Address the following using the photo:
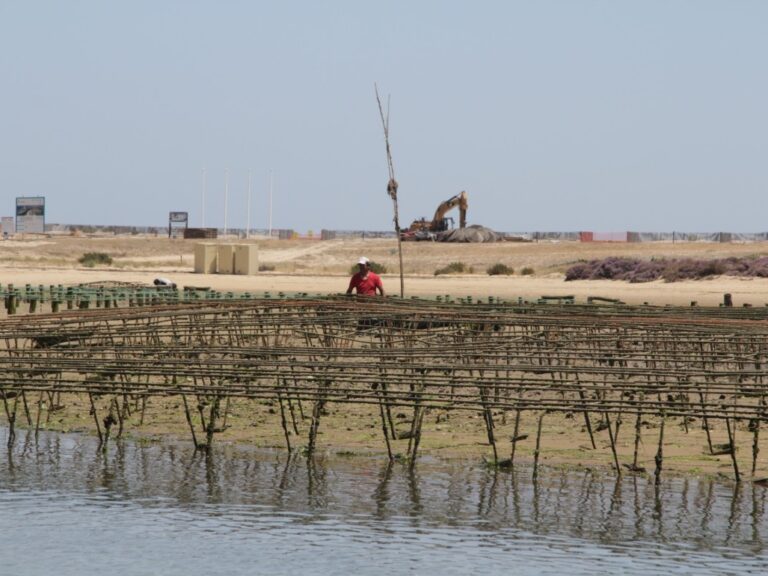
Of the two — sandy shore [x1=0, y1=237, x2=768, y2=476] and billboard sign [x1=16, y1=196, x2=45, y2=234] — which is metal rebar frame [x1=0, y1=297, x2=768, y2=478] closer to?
sandy shore [x1=0, y1=237, x2=768, y2=476]

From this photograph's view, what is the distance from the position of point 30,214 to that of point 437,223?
917 inches

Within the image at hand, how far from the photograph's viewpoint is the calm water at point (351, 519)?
1186 cm

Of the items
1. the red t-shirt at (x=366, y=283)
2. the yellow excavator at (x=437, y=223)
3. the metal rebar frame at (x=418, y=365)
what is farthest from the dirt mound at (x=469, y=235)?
the red t-shirt at (x=366, y=283)

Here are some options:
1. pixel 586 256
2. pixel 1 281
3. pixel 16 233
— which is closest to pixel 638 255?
pixel 586 256

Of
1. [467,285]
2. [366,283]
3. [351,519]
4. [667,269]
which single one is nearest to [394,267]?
[467,285]

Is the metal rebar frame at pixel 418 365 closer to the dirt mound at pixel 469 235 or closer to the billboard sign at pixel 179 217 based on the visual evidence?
the dirt mound at pixel 469 235

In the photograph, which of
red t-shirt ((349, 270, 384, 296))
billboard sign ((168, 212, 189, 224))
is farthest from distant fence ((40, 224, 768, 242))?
red t-shirt ((349, 270, 384, 296))

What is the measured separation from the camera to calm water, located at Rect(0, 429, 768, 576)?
1186cm

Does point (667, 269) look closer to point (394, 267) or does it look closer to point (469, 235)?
point (394, 267)

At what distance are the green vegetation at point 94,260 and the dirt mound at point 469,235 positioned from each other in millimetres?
17457

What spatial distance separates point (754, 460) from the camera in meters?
14.5

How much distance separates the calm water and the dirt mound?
60988mm

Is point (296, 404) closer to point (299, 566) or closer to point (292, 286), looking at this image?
point (299, 566)

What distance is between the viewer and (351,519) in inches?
520
